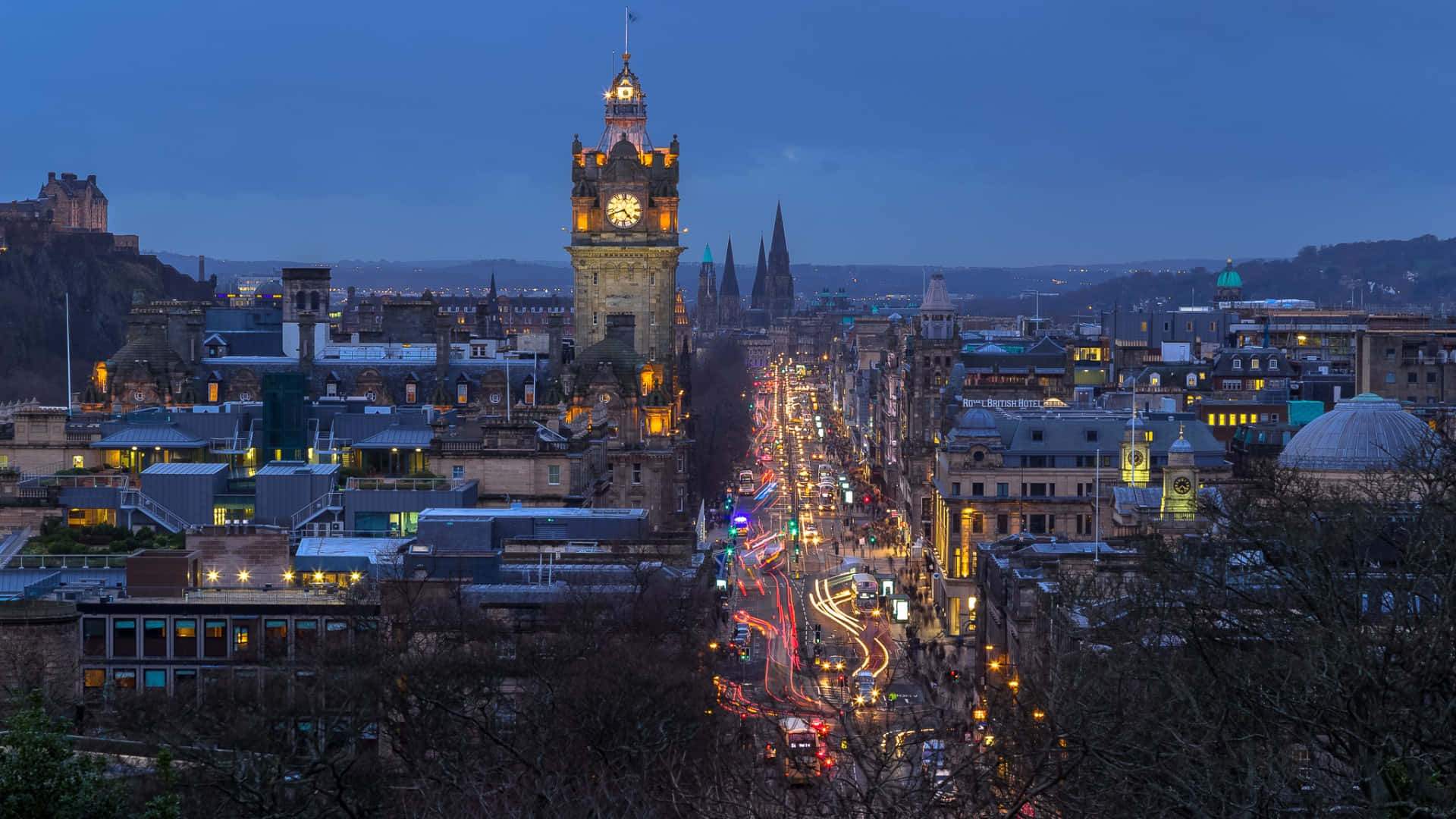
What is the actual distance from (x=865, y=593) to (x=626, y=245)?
47434 millimetres

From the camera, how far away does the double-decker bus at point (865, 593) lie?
378 ft

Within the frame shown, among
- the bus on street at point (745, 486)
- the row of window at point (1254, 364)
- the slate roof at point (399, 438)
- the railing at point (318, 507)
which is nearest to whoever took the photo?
the railing at point (318, 507)

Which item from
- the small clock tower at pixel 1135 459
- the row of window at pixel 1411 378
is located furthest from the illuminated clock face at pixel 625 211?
the small clock tower at pixel 1135 459

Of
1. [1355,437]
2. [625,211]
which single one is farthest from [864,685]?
[625,211]

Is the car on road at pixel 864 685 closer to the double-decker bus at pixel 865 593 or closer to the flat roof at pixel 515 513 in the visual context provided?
the flat roof at pixel 515 513

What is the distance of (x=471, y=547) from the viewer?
8394 centimetres

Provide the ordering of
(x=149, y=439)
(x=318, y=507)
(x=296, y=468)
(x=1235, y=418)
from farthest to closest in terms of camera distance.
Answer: (x=1235, y=418) < (x=149, y=439) < (x=296, y=468) < (x=318, y=507)

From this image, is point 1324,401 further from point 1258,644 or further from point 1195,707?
point 1195,707

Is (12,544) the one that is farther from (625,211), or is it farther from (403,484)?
(625,211)

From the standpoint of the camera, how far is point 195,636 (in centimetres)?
7169

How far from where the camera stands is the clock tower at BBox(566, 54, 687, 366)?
15762 cm

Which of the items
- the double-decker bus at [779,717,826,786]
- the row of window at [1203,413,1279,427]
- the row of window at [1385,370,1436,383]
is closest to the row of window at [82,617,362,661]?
the double-decker bus at [779,717,826,786]

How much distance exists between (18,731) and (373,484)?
192 feet

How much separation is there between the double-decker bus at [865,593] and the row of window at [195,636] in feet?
153
